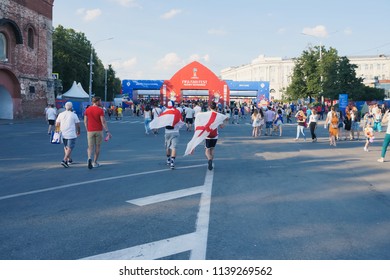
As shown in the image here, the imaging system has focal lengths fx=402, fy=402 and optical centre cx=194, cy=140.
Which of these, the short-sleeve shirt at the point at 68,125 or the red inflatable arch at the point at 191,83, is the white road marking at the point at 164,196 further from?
the red inflatable arch at the point at 191,83

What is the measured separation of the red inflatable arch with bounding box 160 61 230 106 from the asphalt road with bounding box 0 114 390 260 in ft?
120

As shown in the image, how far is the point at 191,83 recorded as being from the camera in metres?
48.0

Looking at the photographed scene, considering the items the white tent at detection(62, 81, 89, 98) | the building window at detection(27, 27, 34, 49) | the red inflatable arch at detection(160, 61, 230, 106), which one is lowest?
the white tent at detection(62, 81, 89, 98)

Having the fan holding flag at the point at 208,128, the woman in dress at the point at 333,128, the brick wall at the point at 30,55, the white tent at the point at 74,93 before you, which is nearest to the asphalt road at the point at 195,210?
the fan holding flag at the point at 208,128

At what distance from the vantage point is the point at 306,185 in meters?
8.50

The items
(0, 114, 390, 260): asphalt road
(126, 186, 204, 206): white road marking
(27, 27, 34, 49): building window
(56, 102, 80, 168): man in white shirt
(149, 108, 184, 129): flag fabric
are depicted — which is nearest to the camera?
(0, 114, 390, 260): asphalt road

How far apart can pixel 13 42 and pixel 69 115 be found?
25.6 metres

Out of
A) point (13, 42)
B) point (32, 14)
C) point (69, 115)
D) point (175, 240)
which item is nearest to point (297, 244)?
point (175, 240)

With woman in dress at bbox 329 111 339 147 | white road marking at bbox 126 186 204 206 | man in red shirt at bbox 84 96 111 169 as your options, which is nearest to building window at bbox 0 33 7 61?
man in red shirt at bbox 84 96 111 169

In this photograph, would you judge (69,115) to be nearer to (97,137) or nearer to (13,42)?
(97,137)

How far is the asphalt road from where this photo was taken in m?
4.68

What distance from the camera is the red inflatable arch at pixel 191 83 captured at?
4772 cm

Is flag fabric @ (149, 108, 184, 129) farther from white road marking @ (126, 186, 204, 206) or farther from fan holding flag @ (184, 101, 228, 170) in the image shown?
white road marking @ (126, 186, 204, 206)

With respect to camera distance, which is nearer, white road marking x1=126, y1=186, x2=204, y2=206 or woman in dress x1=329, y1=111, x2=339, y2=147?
white road marking x1=126, y1=186, x2=204, y2=206
